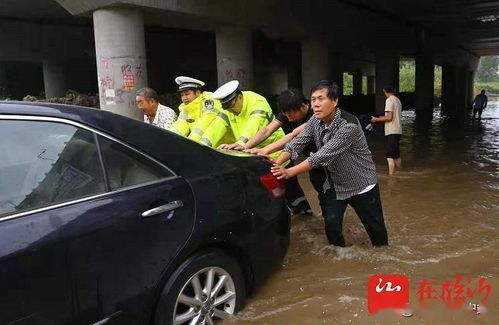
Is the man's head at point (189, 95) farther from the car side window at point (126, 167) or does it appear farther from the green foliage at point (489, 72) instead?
the green foliage at point (489, 72)

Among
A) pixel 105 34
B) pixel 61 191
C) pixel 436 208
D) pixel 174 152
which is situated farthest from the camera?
pixel 105 34

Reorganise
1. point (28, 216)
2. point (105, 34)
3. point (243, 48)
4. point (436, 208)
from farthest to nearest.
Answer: point (243, 48) < point (105, 34) < point (436, 208) < point (28, 216)

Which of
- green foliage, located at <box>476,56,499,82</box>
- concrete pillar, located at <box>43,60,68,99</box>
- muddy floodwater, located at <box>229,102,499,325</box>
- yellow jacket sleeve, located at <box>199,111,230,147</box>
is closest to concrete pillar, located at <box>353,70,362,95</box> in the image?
concrete pillar, located at <box>43,60,68,99</box>

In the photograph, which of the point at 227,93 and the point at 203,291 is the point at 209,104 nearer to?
the point at 227,93

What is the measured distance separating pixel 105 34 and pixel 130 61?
86 centimetres

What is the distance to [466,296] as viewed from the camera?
3350 mm

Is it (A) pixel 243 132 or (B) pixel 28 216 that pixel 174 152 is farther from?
(A) pixel 243 132

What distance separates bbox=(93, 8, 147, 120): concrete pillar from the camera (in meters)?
11.4

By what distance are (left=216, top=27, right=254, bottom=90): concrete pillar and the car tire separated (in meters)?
Result: 12.4

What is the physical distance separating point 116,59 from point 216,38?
479cm

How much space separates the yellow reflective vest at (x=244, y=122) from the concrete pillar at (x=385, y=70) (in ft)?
74.4

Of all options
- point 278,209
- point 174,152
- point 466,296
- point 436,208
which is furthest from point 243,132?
point 436,208

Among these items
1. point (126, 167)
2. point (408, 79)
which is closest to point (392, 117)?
point (126, 167)

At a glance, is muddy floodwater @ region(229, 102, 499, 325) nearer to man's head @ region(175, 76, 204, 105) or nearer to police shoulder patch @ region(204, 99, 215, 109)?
police shoulder patch @ region(204, 99, 215, 109)
